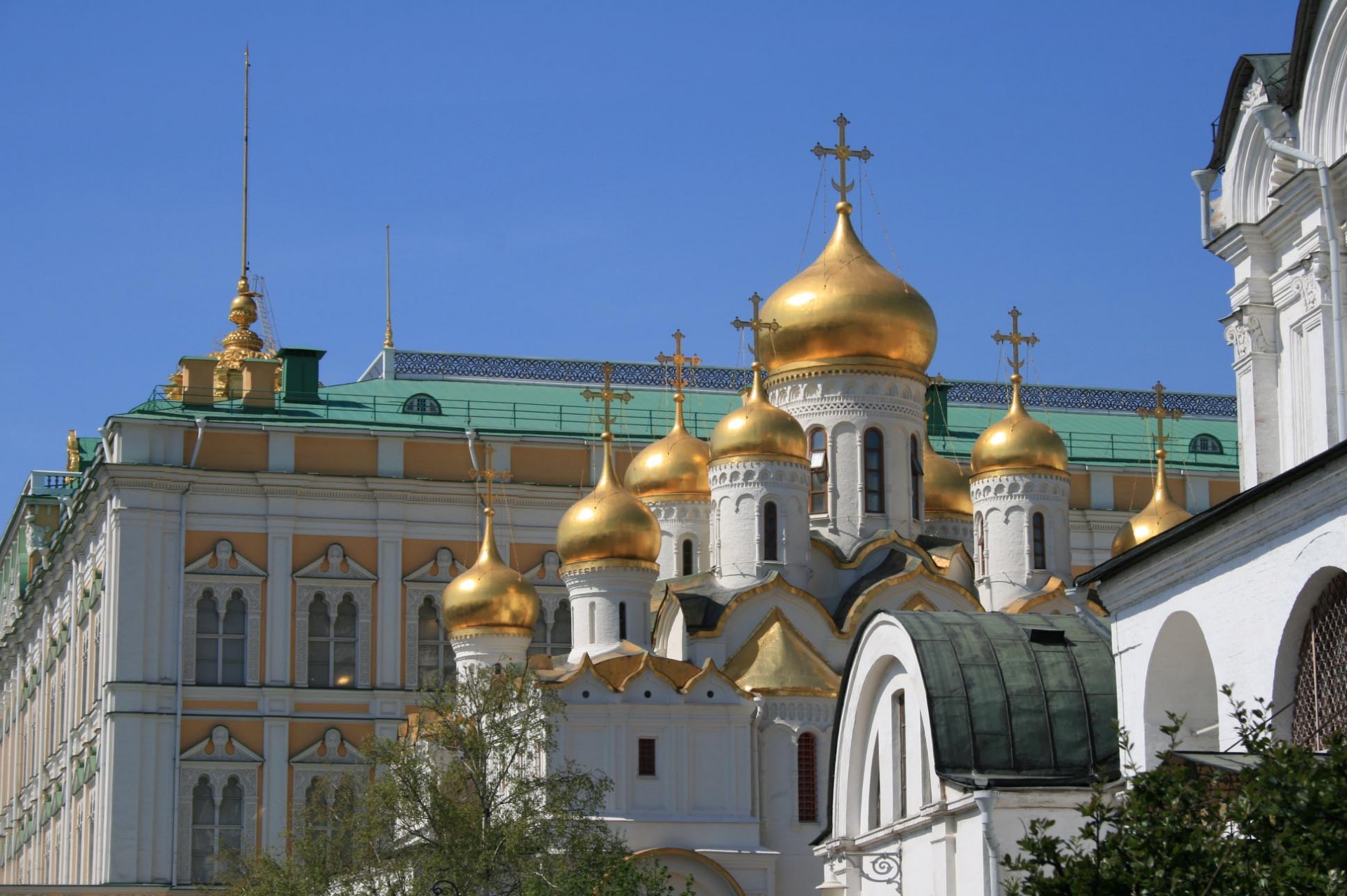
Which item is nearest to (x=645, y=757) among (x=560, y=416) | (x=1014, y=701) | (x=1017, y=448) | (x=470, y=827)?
(x=1017, y=448)

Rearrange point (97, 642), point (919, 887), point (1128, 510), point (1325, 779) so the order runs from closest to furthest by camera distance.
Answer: point (1325, 779)
point (919, 887)
point (97, 642)
point (1128, 510)

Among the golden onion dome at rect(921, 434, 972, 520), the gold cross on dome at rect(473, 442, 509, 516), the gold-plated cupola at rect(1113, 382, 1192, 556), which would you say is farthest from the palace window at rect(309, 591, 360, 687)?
the gold-plated cupola at rect(1113, 382, 1192, 556)

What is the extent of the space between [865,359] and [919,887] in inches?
690

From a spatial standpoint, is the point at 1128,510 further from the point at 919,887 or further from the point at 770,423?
the point at 919,887

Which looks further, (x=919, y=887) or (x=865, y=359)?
(x=865, y=359)

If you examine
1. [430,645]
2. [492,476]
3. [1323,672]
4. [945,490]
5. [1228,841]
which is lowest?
[1228,841]

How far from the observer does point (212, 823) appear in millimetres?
44125

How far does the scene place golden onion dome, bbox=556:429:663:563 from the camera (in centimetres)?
3822

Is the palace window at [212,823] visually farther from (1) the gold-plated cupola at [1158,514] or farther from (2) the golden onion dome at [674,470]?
(1) the gold-plated cupola at [1158,514]

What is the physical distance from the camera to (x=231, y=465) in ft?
151

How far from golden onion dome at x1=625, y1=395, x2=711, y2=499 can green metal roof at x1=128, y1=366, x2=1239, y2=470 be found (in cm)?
635

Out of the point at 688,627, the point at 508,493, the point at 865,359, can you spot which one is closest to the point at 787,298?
the point at 865,359

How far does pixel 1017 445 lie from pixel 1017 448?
0.07 m

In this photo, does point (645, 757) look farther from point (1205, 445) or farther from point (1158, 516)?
point (1205, 445)
